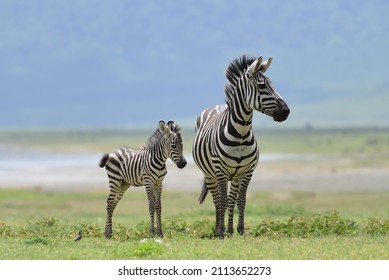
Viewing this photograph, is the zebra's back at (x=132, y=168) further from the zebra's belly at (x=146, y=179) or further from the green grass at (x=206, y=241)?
the green grass at (x=206, y=241)

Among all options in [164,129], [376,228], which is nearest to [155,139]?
[164,129]

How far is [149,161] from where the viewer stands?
1519 centimetres

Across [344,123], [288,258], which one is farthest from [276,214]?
[344,123]

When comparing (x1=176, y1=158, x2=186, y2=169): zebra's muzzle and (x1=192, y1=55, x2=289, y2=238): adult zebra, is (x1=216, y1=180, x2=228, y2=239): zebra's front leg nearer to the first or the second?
(x1=192, y1=55, x2=289, y2=238): adult zebra

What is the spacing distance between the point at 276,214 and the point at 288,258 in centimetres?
1251

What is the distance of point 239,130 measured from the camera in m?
13.7

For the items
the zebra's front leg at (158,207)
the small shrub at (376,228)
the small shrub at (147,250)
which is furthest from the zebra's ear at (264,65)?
the small shrub at (376,228)

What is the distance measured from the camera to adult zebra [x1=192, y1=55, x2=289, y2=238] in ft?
43.5

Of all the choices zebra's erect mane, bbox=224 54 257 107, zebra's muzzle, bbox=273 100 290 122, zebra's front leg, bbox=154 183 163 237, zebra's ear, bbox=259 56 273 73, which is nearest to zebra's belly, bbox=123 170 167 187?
zebra's front leg, bbox=154 183 163 237

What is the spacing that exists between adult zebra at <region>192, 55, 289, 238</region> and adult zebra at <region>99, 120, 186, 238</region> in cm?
60

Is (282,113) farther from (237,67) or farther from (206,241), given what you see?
(206,241)

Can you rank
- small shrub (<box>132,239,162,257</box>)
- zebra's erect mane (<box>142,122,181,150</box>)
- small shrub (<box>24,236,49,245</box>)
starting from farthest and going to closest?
1. zebra's erect mane (<box>142,122,181,150</box>)
2. small shrub (<box>24,236,49,245</box>)
3. small shrub (<box>132,239,162,257</box>)

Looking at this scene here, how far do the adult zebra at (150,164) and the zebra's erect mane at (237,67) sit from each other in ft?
4.99

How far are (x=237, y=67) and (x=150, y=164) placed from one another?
8.03 feet
